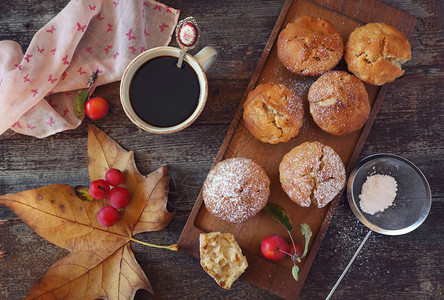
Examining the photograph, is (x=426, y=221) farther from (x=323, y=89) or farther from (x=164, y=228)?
(x=164, y=228)

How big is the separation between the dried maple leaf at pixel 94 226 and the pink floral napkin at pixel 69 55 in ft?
0.87

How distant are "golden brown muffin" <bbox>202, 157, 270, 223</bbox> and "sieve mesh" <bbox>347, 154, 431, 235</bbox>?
485 mm

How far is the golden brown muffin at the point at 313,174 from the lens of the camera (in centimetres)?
163

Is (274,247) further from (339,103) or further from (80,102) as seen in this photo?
(80,102)

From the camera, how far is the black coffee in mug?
1.63 m

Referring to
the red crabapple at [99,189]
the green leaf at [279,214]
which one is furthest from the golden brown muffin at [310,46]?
the red crabapple at [99,189]

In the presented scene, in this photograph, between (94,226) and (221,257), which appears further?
(94,226)

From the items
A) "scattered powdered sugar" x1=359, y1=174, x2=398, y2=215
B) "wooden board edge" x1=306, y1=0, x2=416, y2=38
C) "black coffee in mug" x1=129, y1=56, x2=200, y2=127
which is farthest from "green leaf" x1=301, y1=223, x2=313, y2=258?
"wooden board edge" x1=306, y1=0, x2=416, y2=38

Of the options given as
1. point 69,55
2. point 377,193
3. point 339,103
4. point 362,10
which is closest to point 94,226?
point 69,55

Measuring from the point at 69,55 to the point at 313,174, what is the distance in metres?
1.31

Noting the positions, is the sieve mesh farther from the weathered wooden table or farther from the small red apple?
the small red apple

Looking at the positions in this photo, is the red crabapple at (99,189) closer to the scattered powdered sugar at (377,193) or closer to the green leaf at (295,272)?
the green leaf at (295,272)

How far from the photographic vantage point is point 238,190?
5.31 feet

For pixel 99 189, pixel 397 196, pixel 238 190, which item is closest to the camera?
pixel 238 190
